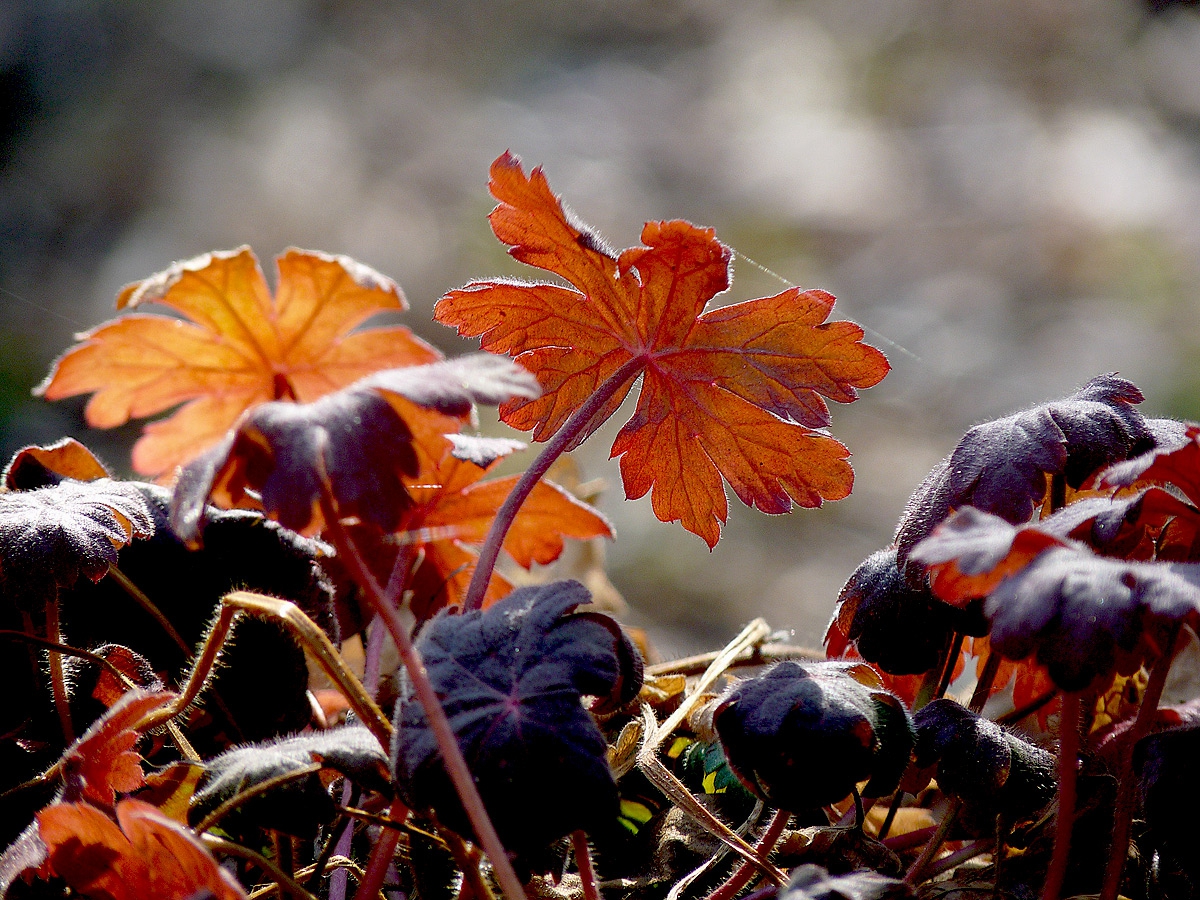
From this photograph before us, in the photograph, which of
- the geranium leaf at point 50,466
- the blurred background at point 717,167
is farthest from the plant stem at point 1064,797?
the blurred background at point 717,167

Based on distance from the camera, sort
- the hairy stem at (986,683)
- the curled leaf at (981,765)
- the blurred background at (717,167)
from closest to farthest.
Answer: the curled leaf at (981,765) < the hairy stem at (986,683) < the blurred background at (717,167)

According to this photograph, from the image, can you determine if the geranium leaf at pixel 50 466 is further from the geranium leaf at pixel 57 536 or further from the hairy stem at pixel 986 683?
the hairy stem at pixel 986 683

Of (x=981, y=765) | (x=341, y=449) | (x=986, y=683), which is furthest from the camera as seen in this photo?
(x=986, y=683)

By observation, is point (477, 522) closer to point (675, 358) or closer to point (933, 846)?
point (675, 358)

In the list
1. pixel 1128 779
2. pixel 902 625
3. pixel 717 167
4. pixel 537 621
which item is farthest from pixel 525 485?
pixel 717 167

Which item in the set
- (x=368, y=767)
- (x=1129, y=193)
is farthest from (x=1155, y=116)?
(x=368, y=767)
